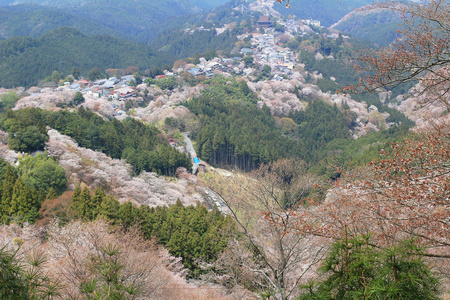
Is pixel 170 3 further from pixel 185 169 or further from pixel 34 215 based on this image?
pixel 34 215

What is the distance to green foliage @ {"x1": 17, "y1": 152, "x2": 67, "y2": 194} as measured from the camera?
1850 cm

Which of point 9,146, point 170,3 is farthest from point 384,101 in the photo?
point 170,3

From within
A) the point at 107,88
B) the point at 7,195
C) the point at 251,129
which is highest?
the point at 7,195

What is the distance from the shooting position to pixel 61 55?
70.5m

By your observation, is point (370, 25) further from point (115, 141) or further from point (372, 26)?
point (115, 141)

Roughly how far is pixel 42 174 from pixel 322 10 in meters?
191

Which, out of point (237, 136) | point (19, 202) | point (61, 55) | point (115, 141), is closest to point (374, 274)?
point (19, 202)

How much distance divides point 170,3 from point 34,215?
19239 cm

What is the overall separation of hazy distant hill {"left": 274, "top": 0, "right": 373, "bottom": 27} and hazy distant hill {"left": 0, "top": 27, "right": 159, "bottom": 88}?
110 metres

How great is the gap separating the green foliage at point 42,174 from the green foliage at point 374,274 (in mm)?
18809

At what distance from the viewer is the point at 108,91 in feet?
172

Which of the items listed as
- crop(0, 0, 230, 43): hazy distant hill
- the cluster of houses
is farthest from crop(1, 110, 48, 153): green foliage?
crop(0, 0, 230, 43): hazy distant hill

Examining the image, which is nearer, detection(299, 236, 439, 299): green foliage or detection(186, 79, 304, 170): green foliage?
detection(299, 236, 439, 299): green foliage

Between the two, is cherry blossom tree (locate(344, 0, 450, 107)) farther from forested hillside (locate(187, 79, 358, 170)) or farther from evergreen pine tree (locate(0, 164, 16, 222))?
forested hillside (locate(187, 79, 358, 170))
